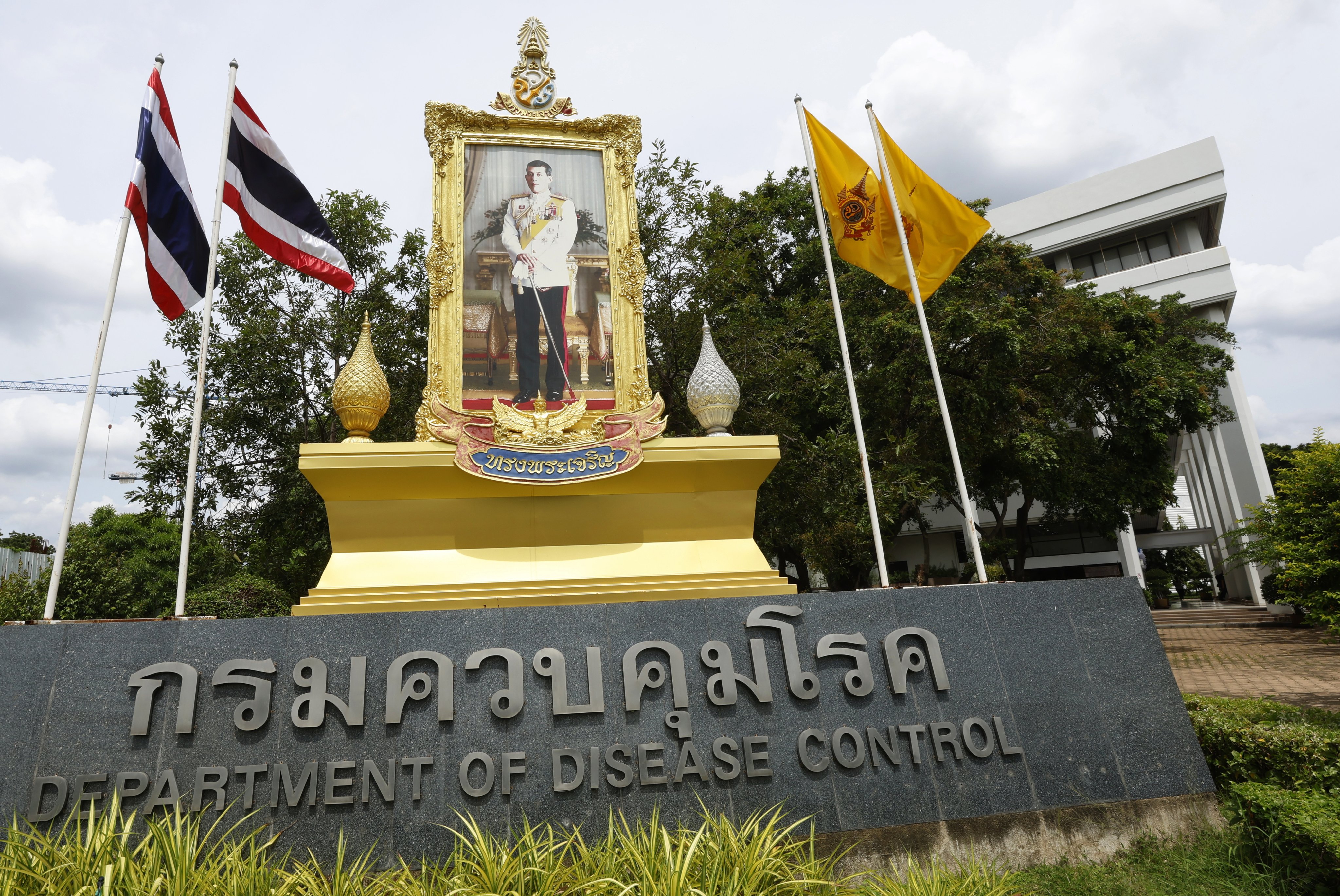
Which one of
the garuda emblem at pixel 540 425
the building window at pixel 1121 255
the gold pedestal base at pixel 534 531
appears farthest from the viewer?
the building window at pixel 1121 255

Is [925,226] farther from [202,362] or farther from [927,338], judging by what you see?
[202,362]

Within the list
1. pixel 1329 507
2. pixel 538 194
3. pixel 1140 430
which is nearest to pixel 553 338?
pixel 538 194

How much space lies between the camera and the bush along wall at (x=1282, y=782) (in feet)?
15.0

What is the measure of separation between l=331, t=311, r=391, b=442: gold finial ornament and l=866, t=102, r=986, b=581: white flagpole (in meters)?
5.58

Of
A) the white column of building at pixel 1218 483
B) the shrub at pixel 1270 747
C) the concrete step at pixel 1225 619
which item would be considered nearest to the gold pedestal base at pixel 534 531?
the shrub at pixel 1270 747

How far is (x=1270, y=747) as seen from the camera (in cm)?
575

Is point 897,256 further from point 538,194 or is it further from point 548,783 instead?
point 548,783

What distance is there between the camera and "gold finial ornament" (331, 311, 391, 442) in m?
7.42

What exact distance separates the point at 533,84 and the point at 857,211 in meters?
4.23

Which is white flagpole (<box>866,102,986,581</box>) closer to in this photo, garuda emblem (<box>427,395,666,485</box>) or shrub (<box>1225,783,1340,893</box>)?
shrub (<box>1225,783,1340,893</box>)

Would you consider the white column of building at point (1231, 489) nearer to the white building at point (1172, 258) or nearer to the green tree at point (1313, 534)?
the white building at point (1172, 258)

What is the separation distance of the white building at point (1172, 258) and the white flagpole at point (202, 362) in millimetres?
30392

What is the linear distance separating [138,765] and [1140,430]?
814 inches

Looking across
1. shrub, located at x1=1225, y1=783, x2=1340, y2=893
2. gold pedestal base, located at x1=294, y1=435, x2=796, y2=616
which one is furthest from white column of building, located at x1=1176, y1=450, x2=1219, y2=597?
gold pedestal base, located at x1=294, y1=435, x2=796, y2=616
